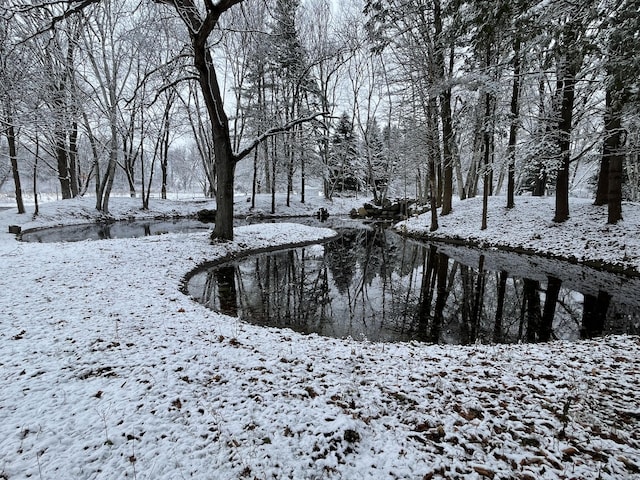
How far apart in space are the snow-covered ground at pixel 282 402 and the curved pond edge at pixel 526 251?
6.65 m

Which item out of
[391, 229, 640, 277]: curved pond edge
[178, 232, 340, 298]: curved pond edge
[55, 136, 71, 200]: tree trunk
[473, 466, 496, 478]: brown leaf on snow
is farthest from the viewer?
[55, 136, 71, 200]: tree trunk

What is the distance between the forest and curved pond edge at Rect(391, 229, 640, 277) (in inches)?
69.6

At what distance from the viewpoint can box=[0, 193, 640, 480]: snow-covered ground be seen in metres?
2.73

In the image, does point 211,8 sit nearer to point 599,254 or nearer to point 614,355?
point 614,355

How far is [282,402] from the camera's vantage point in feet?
11.8

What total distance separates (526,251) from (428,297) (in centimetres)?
776

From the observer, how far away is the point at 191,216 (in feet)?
99.3

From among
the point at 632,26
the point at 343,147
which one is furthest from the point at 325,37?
the point at 632,26

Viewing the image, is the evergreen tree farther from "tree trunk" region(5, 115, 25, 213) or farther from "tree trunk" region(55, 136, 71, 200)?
"tree trunk" region(5, 115, 25, 213)

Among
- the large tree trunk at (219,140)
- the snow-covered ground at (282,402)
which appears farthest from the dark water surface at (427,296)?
the large tree trunk at (219,140)

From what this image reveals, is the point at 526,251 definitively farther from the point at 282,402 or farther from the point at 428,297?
the point at 282,402

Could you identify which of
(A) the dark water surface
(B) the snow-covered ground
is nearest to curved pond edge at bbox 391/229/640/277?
(A) the dark water surface

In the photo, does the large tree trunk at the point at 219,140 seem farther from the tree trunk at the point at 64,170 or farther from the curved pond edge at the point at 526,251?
the tree trunk at the point at 64,170

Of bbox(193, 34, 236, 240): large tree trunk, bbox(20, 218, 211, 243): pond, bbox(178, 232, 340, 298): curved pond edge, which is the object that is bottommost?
bbox(178, 232, 340, 298): curved pond edge
